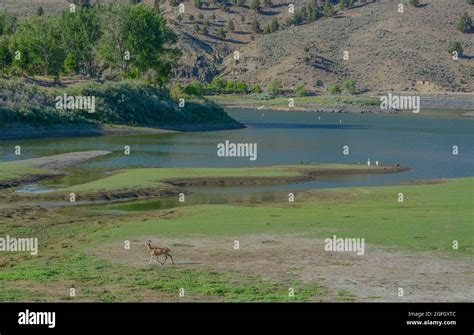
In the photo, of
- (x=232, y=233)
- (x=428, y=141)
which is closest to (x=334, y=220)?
(x=232, y=233)

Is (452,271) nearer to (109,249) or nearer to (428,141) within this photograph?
(109,249)

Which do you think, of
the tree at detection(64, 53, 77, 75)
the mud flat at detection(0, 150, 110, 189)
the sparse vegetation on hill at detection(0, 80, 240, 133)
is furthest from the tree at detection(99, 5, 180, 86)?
the mud flat at detection(0, 150, 110, 189)

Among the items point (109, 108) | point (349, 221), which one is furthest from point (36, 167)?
point (109, 108)

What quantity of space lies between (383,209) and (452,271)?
18344 millimetres

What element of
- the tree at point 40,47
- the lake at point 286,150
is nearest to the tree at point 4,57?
the tree at point 40,47

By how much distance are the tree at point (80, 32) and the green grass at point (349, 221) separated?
111m

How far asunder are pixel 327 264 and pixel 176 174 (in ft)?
119

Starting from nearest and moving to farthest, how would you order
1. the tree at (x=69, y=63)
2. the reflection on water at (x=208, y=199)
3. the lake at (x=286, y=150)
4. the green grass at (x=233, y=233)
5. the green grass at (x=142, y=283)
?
the green grass at (x=142, y=283), the green grass at (x=233, y=233), the reflection on water at (x=208, y=199), the lake at (x=286, y=150), the tree at (x=69, y=63)

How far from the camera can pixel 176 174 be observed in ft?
215

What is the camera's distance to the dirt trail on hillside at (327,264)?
86.5ft

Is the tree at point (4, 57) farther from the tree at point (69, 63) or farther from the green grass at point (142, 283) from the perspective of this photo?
the green grass at point (142, 283)

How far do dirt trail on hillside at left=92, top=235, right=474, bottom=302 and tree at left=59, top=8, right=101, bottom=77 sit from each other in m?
126

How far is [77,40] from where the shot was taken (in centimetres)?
15788

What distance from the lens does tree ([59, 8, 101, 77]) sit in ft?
518
